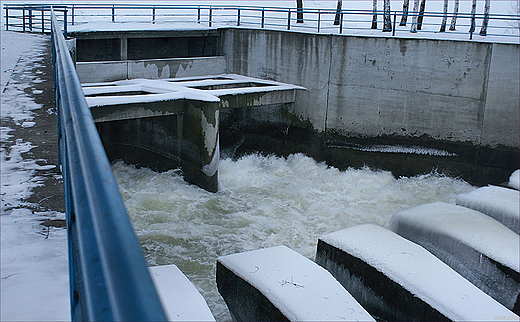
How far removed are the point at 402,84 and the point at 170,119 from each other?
601 centimetres

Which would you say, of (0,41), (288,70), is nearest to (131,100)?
(0,41)

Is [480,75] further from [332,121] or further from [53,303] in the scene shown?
[53,303]

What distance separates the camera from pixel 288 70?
15211mm

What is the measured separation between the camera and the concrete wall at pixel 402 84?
1216cm

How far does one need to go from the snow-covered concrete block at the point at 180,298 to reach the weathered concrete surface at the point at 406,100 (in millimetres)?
9164

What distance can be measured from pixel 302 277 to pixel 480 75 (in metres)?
Result: 8.77

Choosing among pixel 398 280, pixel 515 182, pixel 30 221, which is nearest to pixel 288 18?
pixel 515 182

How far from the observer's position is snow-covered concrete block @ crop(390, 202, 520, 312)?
664 cm

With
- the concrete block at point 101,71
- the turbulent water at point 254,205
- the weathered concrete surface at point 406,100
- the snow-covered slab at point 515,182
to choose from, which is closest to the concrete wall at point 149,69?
the concrete block at point 101,71

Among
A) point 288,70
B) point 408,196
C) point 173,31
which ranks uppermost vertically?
point 173,31

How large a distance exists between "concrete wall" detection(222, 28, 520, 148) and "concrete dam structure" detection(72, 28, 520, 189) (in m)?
0.02

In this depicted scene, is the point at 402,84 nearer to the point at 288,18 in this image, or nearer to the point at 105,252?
the point at 288,18

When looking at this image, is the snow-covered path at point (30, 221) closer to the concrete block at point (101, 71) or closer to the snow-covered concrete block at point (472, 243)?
the snow-covered concrete block at point (472, 243)

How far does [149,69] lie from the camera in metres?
15.8
